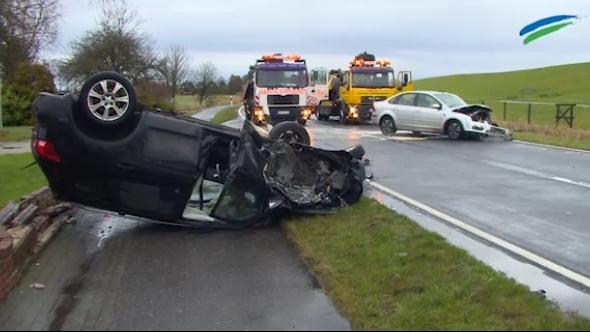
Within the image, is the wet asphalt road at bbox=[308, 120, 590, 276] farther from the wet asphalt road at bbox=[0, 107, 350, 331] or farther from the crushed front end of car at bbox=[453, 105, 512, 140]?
the wet asphalt road at bbox=[0, 107, 350, 331]

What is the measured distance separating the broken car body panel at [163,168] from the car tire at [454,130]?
1395 cm

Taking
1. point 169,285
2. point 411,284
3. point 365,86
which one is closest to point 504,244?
point 411,284

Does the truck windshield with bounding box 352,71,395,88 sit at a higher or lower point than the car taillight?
higher

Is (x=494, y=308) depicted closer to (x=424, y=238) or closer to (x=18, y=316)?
(x=424, y=238)

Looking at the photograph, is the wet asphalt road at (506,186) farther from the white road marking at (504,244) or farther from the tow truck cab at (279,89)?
the tow truck cab at (279,89)

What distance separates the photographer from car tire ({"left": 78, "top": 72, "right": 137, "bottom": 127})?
764 cm

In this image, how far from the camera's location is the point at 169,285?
19.3ft

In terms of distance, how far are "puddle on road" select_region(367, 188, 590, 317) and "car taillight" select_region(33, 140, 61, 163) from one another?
432 centimetres

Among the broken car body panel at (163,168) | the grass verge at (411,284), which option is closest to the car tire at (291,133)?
the broken car body panel at (163,168)

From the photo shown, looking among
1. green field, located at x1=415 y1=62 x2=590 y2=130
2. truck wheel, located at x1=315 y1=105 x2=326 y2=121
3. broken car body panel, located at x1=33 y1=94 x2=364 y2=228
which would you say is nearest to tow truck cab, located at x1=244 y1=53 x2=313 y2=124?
truck wheel, located at x1=315 y1=105 x2=326 y2=121

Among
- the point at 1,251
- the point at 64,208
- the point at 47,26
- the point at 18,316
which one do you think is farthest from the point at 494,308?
the point at 47,26

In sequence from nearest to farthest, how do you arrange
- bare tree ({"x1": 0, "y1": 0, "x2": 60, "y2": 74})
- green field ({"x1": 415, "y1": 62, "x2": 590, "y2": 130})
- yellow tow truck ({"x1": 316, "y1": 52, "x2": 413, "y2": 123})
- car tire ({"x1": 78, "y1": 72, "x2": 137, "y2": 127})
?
car tire ({"x1": 78, "y1": 72, "x2": 137, "y2": 127}), bare tree ({"x1": 0, "y1": 0, "x2": 60, "y2": 74}), yellow tow truck ({"x1": 316, "y1": 52, "x2": 413, "y2": 123}), green field ({"x1": 415, "y1": 62, "x2": 590, "y2": 130})

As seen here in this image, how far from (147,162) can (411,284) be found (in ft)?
11.5

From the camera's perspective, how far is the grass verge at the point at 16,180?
33.9 feet
